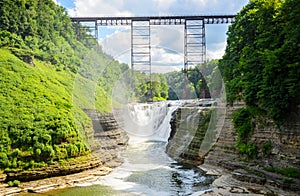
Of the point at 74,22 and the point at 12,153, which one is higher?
the point at 74,22

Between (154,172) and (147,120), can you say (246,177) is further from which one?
(147,120)

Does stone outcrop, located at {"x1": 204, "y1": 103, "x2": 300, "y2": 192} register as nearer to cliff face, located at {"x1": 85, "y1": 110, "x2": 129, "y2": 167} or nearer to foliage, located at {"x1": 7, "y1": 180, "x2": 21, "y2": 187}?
cliff face, located at {"x1": 85, "y1": 110, "x2": 129, "y2": 167}

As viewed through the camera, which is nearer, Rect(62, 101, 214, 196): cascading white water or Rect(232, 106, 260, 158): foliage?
Rect(62, 101, 214, 196): cascading white water

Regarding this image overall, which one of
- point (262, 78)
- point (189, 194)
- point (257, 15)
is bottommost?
point (189, 194)

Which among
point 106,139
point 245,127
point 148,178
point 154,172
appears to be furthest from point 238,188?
point 106,139

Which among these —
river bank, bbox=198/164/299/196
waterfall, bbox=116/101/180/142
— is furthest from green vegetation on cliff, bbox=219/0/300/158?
waterfall, bbox=116/101/180/142

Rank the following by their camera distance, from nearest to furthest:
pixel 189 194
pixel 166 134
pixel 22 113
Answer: pixel 189 194
pixel 22 113
pixel 166 134

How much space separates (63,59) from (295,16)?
88.7 feet

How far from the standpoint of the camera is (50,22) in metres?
40.1

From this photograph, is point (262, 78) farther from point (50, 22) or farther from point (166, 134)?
point (50, 22)

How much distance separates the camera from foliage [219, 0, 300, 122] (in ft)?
47.4

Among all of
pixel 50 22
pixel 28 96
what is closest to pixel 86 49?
pixel 50 22

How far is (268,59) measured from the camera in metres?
15.1

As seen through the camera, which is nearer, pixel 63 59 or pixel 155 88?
pixel 63 59
